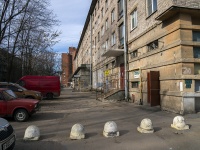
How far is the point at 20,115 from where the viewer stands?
11492 mm

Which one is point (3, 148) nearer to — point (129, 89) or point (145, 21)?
point (145, 21)

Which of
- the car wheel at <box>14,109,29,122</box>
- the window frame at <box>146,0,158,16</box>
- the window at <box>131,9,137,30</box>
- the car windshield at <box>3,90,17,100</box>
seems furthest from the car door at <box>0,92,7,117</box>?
the window at <box>131,9,137,30</box>

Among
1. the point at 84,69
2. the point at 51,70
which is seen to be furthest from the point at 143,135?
the point at 51,70

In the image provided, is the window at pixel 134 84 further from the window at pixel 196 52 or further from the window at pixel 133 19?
the window at pixel 196 52

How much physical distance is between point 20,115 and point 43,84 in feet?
49.7

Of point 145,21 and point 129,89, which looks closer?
point 145,21

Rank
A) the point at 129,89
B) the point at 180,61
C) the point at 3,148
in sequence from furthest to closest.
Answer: the point at 129,89 < the point at 180,61 < the point at 3,148

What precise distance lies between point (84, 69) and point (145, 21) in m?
37.9

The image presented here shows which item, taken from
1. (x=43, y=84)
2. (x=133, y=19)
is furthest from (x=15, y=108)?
(x=43, y=84)

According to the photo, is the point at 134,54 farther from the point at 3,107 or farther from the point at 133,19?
the point at 3,107

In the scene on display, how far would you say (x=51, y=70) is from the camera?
195 ft

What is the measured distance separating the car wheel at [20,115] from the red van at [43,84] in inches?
577

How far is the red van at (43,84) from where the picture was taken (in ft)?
84.9

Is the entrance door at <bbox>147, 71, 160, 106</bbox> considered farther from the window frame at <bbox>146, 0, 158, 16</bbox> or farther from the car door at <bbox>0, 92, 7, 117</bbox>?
the car door at <bbox>0, 92, 7, 117</bbox>
